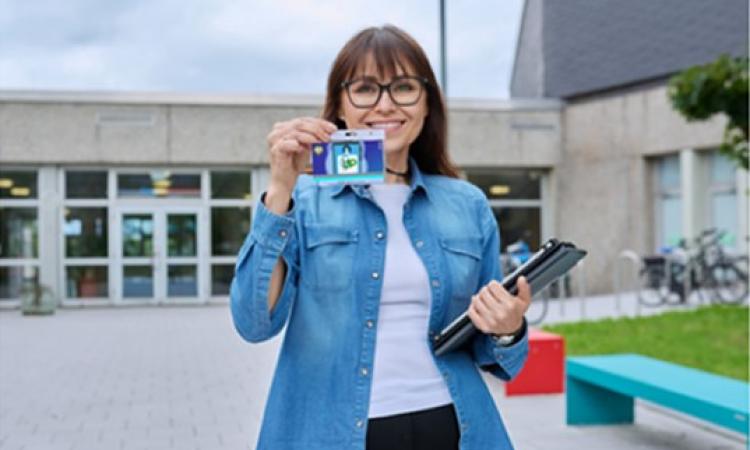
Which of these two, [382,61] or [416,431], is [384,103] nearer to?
[382,61]

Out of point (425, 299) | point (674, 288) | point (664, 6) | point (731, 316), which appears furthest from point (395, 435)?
point (664, 6)

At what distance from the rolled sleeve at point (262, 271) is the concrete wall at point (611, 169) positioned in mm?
16864

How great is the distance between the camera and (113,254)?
19.1 meters

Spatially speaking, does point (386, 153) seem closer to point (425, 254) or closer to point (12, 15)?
point (425, 254)

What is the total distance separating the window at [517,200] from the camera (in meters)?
20.5

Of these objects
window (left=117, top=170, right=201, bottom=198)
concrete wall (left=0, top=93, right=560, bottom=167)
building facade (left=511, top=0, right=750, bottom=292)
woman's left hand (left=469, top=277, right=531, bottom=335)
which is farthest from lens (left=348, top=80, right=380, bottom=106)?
window (left=117, top=170, right=201, bottom=198)

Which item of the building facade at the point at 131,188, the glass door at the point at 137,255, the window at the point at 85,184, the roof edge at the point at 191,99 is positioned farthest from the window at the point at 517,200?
the window at the point at 85,184

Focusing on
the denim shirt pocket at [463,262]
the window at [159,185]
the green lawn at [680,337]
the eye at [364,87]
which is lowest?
the green lawn at [680,337]

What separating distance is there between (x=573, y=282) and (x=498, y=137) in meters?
3.28

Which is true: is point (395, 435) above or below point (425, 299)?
below

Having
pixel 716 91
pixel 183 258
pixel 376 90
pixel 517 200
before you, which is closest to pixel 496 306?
pixel 376 90

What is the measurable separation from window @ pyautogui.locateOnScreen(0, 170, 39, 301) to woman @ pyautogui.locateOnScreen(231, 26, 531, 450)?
709 inches

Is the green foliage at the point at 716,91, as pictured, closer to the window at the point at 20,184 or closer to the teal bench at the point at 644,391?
the teal bench at the point at 644,391

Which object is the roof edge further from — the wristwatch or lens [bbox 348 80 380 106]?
the wristwatch
